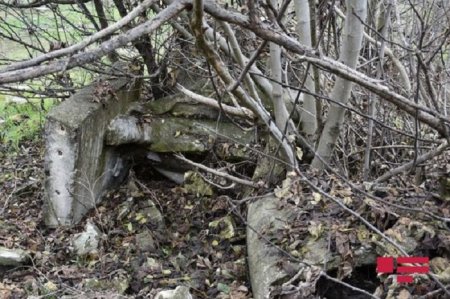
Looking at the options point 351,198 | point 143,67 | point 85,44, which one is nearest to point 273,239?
point 351,198

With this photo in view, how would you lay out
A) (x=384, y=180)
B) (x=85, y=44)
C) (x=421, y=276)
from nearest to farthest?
(x=85, y=44) → (x=421, y=276) → (x=384, y=180)

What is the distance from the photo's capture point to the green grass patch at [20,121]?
6.23 meters

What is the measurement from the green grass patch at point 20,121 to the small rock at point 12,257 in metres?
2.55

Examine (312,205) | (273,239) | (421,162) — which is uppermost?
(421,162)

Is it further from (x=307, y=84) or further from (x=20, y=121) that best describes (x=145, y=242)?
(x=20, y=121)

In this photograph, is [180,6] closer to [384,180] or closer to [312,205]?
[312,205]

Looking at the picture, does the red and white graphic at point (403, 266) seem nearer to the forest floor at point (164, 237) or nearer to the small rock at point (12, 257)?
the forest floor at point (164, 237)

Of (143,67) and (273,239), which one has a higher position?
(143,67)

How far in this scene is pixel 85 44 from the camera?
5.39 feet

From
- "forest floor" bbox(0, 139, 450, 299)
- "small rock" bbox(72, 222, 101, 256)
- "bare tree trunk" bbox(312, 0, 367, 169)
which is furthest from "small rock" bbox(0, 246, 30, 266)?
→ "bare tree trunk" bbox(312, 0, 367, 169)

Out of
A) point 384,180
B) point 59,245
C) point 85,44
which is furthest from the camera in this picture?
point 59,245

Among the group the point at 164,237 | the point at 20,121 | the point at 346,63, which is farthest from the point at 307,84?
the point at 20,121

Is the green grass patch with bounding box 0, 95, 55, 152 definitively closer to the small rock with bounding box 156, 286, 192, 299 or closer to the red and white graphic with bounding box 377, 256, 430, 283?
the small rock with bounding box 156, 286, 192, 299

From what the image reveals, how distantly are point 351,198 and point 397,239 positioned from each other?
50 centimetres
